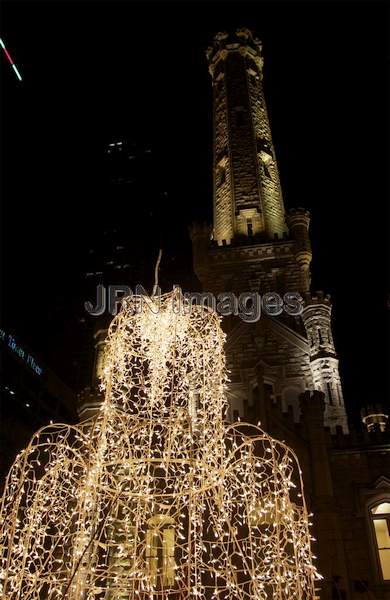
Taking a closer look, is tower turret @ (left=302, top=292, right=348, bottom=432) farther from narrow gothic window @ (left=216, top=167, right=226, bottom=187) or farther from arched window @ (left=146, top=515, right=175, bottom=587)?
arched window @ (left=146, top=515, right=175, bottom=587)

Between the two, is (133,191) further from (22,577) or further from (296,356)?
(22,577)

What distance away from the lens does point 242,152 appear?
29297 millimetres

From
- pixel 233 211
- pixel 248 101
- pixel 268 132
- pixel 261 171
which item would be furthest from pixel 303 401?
pixel 248 101

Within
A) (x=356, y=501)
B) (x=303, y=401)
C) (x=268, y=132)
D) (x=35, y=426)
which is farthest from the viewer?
(x=35, y=426)

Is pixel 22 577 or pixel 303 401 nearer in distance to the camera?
pixel 22 577

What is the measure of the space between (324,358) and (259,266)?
586cm

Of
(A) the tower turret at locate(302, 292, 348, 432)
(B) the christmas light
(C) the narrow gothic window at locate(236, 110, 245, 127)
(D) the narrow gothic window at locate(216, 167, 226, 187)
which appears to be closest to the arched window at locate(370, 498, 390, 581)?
(A) the tower turret at locate(302, 292, 348, 432)

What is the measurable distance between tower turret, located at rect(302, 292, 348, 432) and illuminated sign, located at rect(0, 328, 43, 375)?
23.9 metres

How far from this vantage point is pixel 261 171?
2833cm

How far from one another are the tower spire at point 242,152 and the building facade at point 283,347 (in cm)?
7

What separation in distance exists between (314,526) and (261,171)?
62.7 ft

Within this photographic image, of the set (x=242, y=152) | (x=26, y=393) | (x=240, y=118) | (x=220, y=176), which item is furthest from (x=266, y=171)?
(x=26, y=393)

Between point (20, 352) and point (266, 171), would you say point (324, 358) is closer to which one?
point (266, 171)

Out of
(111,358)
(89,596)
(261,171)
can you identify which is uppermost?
(261,171)
